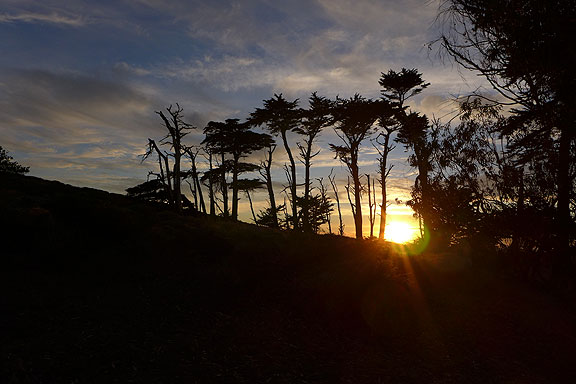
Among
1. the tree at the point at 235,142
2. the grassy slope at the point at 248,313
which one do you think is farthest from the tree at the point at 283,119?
the grassy slope at the point at 248,313

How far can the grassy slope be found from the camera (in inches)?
245

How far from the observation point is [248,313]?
8367mm

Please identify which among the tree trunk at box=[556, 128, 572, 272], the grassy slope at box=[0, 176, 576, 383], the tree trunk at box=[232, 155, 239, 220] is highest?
the tree trunk at box=[232, 155, 239, 220]

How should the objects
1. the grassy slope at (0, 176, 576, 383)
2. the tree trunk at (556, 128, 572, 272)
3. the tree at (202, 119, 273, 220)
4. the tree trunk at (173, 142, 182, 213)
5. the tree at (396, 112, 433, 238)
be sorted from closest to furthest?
1. the grassy slope at (0, 176, 576, 383)
2. the tree trunk at (556, 128, 572, 272)
3. the tree at (396, 112, 433, 238)
4. the tree trunk at (173, 142, 182, 213)
5. the tree at (202, 119, 273, 220)

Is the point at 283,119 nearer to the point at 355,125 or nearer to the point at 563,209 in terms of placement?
the point at 355,125

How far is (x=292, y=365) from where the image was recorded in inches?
259

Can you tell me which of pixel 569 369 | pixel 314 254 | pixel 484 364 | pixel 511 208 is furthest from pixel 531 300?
pixel 314 254

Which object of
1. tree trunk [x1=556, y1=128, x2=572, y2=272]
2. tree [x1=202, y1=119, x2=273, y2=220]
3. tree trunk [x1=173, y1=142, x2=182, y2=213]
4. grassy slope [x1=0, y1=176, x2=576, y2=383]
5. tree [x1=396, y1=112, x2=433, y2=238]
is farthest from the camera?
tree [x1=202, y1=119, x2=273, y2=220]

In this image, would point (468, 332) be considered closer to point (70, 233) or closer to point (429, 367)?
point (429, 367)

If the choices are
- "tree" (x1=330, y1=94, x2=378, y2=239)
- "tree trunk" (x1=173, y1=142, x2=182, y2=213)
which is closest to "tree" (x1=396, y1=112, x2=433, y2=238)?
"tree" (x1=330, y1=94, x2=378, y2=239)

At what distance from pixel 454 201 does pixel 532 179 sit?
2380 millimetres

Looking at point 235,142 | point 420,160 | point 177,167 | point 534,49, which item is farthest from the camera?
point 235,142

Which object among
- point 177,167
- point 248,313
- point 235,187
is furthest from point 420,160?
point 235,187

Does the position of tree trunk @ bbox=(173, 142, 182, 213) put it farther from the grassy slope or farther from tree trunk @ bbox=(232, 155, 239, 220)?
the grassy slope
